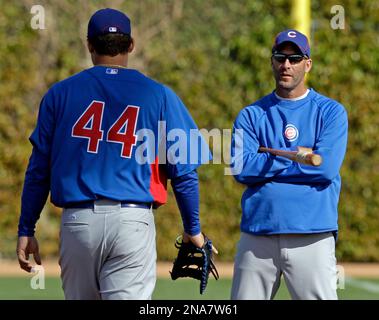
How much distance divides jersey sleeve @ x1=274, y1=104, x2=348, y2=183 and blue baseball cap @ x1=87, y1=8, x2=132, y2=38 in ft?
4.04

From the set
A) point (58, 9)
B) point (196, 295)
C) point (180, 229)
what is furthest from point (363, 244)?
point (58, 9)

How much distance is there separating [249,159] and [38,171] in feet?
4.09

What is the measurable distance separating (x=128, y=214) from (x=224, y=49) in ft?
24.0

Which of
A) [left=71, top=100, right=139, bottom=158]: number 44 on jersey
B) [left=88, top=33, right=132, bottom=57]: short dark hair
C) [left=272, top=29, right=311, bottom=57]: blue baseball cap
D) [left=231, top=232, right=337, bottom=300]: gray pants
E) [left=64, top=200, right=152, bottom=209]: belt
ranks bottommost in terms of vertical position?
[left=231, top=232, right=337, bottom=300]: gray pants

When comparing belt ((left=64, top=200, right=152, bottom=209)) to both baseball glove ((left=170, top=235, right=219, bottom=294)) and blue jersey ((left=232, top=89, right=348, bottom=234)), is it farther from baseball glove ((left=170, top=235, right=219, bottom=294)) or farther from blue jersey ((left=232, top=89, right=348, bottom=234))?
blue jersey ((left=232, top=89, right=348, bottom=234))

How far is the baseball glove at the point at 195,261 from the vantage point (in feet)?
16.0

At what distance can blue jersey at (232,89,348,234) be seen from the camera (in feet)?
17.1

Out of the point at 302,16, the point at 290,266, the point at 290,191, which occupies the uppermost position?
the point at 302,16

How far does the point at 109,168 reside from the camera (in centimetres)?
451

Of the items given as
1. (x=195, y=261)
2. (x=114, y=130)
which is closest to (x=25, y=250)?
(x=114, y=130)

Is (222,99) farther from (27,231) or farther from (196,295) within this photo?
(27,231)

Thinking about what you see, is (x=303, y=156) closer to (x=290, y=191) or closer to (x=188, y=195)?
(x=290, y=191)

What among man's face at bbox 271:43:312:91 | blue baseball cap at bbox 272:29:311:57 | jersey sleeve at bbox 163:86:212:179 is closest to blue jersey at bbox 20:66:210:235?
jersey sleeve at bbox 163:86:212:179
